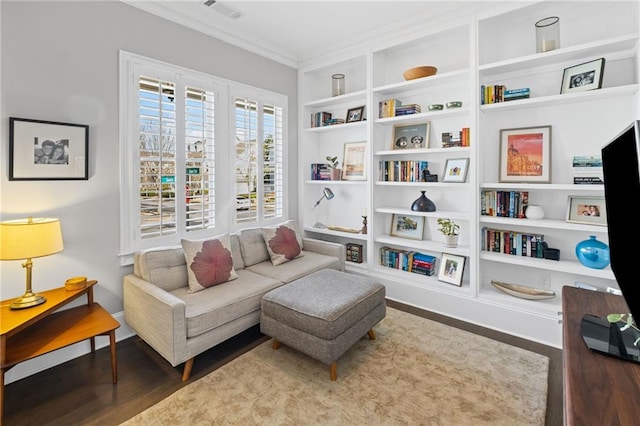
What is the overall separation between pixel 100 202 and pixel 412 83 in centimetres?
299

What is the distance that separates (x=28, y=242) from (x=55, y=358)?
97cm

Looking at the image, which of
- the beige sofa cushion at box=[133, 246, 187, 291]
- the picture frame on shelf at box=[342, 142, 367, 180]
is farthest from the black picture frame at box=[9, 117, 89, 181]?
the picture frame on shelf at box=[342, 142, 367, 180]

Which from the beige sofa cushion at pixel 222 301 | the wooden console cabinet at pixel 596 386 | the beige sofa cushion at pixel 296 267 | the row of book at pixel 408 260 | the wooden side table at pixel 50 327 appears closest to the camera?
the wooden console cabinet at pixel 596 386

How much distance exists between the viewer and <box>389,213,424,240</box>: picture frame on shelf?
3533 millimetres

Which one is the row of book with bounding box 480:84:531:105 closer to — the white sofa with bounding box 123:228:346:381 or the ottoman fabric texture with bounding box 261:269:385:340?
the ottoman fabric texture with bounding box 261:269:385:340

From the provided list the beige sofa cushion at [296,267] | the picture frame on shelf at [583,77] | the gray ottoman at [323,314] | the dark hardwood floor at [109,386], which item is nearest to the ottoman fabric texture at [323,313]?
the gray ottoman at [323,314]

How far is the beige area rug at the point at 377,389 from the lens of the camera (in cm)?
178

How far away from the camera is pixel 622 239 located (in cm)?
117

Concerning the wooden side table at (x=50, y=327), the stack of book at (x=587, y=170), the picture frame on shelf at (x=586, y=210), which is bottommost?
the wooden side table at (x=50, y=327)

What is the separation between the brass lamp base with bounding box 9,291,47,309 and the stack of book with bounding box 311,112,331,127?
3.25 metres

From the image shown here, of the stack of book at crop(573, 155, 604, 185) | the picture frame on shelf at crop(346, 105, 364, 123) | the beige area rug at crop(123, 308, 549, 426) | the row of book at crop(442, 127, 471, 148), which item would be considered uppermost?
the picture frame on shelf at crop(346, 105, 364, 123)

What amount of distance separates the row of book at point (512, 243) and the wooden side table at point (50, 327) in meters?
3.09

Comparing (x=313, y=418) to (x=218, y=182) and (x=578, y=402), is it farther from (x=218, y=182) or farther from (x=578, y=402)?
(x=218, y=182)

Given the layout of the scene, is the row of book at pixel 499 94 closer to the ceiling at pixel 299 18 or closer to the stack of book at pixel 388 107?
the ceiling at pixel 299 18
